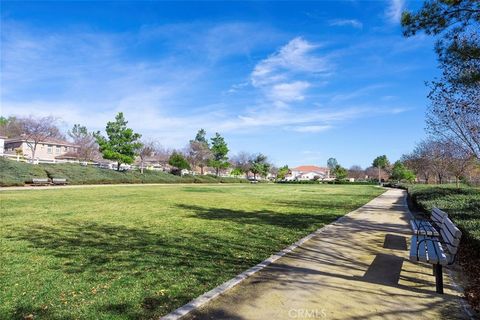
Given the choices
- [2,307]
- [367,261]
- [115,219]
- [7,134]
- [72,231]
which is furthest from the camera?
[7,134]

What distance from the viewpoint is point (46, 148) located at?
65.2m

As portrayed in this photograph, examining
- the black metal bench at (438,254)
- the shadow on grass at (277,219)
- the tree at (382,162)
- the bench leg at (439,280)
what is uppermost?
the tree at (382,162)

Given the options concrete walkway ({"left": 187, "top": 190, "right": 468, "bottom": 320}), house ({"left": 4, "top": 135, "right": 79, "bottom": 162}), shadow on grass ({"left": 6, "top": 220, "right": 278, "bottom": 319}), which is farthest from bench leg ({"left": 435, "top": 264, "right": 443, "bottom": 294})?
house ({"left": 4, "top": 135, "right": 79, "bottom": 162})

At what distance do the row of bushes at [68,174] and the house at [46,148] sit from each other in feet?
90.1

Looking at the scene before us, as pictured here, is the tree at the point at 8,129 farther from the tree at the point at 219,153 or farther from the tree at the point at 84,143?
the tree at the point at 219,153

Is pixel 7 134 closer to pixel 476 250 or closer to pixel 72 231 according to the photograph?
pixel 72 231

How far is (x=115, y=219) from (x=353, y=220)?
28.6 feet

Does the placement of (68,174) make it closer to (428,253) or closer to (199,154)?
(428,253)

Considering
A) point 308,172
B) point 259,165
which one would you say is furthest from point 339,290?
point 308,172

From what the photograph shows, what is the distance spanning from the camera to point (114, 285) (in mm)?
4828

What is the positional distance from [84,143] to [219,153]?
3436 cm

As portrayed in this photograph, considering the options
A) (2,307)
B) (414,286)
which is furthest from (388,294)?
(2,307)

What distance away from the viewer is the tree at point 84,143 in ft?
246

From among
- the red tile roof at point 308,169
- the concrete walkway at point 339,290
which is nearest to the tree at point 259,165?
the red tile roof at point 308,169
